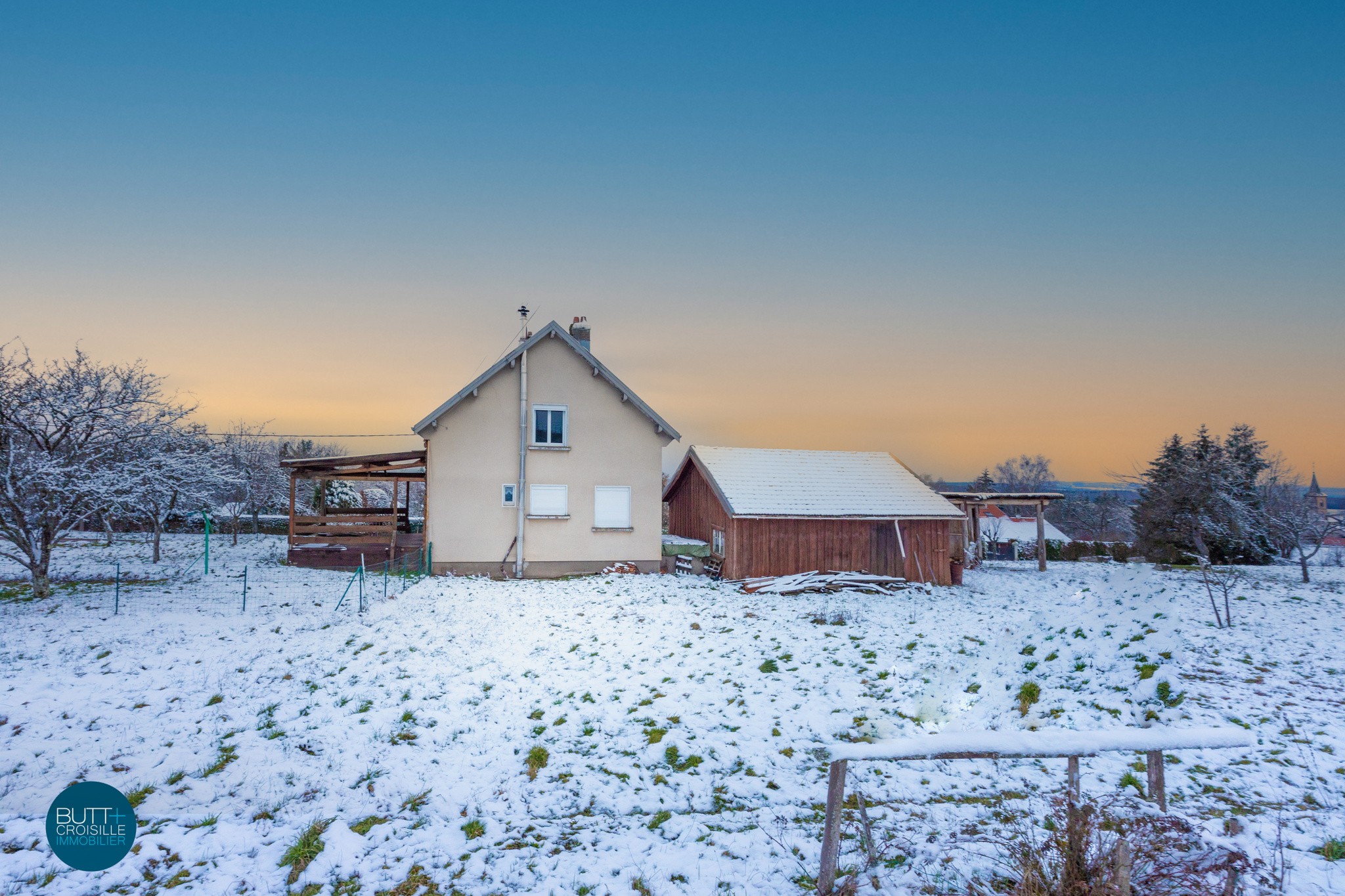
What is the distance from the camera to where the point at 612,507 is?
70.2 ft

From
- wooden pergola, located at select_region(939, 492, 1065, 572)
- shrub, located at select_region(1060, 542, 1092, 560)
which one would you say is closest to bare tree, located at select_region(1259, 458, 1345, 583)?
wooden pergola, located at select_region(939, 492, 1065, 572)

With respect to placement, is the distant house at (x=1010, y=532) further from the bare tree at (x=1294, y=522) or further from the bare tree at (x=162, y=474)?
the bare tree at (x=162, y=474)

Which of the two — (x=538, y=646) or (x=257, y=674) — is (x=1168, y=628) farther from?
(x=257, y=674)

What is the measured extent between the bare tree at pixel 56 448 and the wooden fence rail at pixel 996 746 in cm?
1679

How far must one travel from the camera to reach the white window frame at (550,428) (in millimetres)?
20953

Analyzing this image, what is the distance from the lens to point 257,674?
10031 millimetres

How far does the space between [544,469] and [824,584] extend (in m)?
9.99

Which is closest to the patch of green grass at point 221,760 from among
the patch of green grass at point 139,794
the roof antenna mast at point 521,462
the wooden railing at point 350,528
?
the patch of green grass at point 139,794

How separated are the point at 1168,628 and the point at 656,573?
13840 millimetres

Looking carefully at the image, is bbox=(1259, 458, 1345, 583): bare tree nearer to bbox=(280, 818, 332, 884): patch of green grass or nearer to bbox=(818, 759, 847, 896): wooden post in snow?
bbox=(818, 759, 847, 896): wooden post in snow

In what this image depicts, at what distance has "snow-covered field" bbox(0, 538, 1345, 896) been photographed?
584cm

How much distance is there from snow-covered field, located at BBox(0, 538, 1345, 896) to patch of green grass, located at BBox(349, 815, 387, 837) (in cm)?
5

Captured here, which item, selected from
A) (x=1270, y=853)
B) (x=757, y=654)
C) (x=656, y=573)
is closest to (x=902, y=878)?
(x=1270, y=853)

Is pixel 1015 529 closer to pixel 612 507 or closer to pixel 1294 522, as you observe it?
pixel 1294 522
